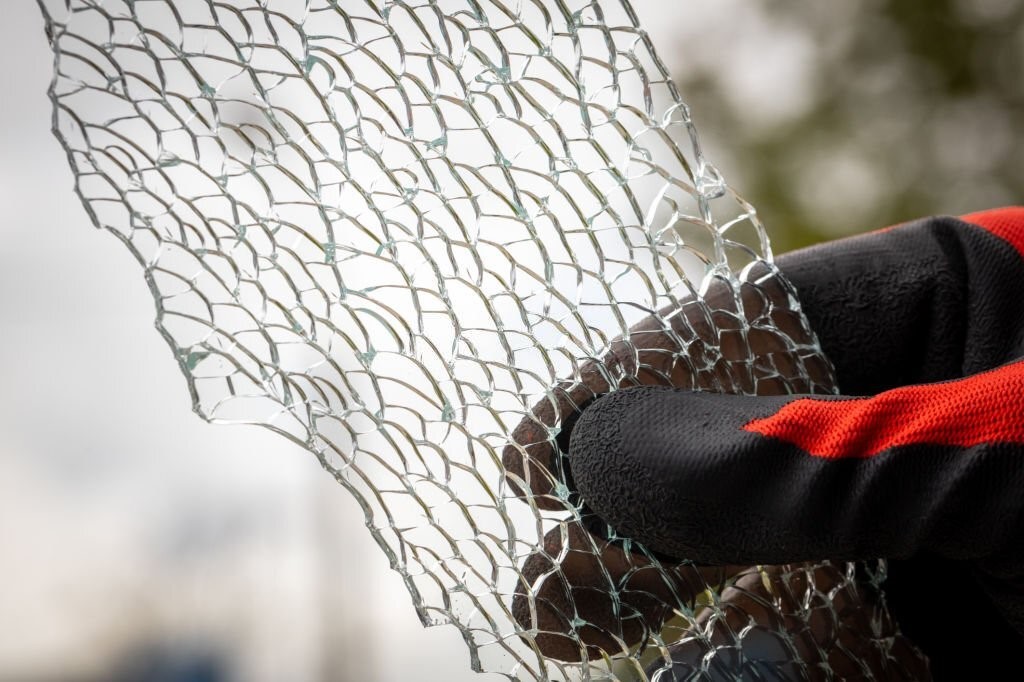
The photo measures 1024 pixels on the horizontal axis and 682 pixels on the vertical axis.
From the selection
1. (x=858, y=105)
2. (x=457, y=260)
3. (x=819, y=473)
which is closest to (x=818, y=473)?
(x=819, y=473)

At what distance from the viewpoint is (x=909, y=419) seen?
23 centimetres

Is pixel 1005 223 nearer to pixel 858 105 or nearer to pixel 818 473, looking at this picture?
pixel 818 473

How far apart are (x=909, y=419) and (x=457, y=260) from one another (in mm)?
136

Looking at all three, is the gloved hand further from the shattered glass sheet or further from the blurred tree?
the blurred tree

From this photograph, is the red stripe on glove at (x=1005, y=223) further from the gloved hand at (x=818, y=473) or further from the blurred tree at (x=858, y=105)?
the blurred tree at (x=858, y=105)

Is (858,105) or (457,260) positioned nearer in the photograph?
(457,260)

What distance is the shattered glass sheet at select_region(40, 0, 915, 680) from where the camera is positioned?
0.80ft

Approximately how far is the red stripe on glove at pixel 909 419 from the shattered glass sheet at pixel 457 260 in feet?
0.21

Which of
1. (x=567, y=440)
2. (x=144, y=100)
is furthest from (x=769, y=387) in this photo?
(x=144, y=100)

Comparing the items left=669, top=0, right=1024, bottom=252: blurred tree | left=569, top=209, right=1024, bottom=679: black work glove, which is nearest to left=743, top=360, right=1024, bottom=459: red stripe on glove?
left=569, top=209, right=1024, bottom=679: black work glove

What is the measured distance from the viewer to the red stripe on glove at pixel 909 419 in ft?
0.72

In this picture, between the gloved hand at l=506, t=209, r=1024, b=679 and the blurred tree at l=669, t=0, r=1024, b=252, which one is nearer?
the gloved hand at l=506, t=209, r=1024, b=679

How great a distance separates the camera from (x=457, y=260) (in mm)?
265

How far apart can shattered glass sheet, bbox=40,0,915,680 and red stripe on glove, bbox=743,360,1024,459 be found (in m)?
0.06
